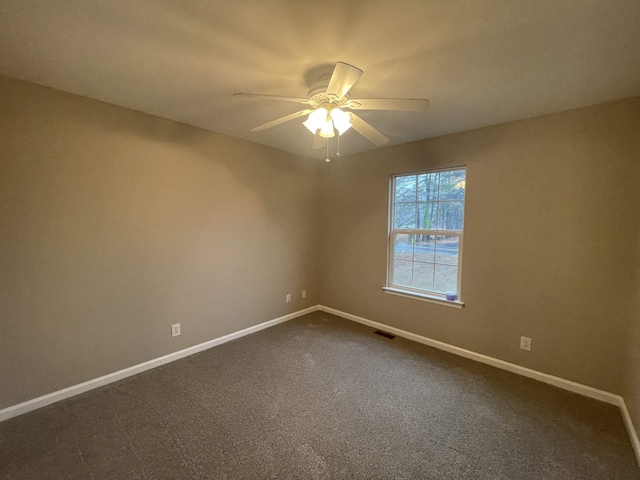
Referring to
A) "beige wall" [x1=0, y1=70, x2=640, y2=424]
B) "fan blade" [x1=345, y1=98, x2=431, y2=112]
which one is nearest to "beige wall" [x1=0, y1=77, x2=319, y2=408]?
"beige wall" [x1=0, y1=70, x2=640, y2=424]

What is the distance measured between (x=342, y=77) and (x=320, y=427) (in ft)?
7.01

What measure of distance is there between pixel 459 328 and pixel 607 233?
145cm

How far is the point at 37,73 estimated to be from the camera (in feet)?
5.85

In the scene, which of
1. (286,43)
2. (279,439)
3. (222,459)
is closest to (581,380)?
(279,439)

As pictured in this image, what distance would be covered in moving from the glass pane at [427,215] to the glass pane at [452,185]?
15 centimetres

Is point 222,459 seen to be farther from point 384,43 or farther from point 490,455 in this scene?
point 384,43

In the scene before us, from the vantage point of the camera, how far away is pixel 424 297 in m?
3.08

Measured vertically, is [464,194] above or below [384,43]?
below

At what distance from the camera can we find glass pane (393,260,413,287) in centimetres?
329

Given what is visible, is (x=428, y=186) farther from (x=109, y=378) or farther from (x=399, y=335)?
(x=109, y=378)

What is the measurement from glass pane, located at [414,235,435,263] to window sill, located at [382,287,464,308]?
0.40m

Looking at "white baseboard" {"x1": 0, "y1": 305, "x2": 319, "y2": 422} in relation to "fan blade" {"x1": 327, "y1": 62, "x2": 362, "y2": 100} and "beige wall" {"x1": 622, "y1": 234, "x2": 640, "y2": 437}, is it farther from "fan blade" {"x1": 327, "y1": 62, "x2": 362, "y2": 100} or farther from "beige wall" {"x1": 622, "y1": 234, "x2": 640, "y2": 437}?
"beige wall" {"x1": 622, "y1": 234, "x2": 640, "y2": 437}

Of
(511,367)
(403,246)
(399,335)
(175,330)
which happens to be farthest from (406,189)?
(175,330)

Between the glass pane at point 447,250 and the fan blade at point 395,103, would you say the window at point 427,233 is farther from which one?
the fan blade at point 395,103
